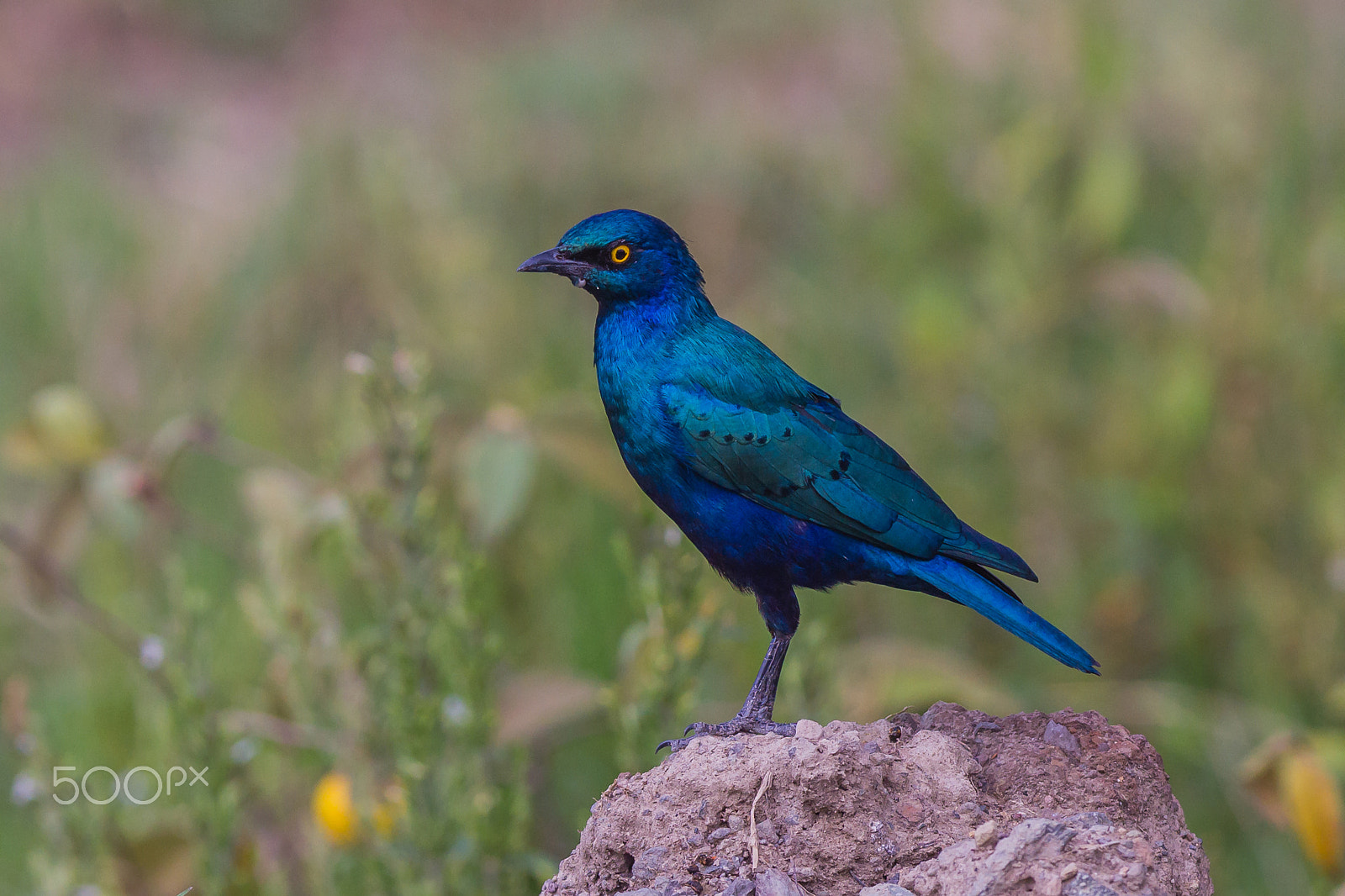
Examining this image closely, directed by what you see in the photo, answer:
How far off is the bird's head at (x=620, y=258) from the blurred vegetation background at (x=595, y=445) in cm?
53

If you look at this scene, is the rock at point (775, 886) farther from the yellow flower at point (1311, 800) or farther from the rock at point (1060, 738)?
the yellow flower at point (1311, 800)

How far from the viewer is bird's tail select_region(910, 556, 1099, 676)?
2.24m

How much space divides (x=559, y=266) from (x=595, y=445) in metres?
0.75

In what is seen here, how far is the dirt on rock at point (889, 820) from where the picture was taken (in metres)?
1.86

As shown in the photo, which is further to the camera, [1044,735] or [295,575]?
[295,575]

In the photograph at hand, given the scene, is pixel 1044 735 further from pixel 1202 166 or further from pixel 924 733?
pixel 1202 166

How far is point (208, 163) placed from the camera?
1113cm

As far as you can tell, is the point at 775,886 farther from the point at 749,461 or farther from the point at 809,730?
the point at 749,461

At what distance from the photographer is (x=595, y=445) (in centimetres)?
334

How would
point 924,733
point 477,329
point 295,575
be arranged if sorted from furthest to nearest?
1. point 477,329
2. point 295,575
3. point 924,733

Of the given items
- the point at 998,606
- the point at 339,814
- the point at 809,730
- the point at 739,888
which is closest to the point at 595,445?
the point at 339,814

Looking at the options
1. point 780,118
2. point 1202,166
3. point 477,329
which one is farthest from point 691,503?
point 780,118

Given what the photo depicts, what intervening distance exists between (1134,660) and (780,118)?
23.2 ft

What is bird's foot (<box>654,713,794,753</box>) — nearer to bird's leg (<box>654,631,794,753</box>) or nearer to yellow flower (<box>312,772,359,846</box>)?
bird's leg (<box>654,631,794,753</box>)
